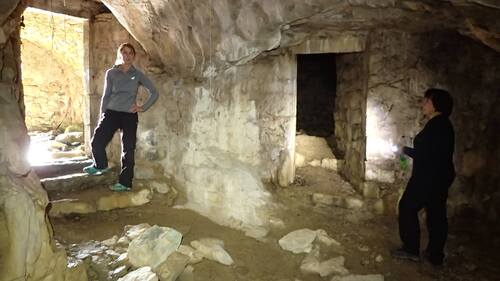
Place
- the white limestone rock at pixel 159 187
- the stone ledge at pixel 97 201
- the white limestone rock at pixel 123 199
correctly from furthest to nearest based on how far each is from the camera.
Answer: the white limestone rock at pixel 159 187 < the white limestone rock at pixel 123 199 < the stone ledge at pixel 97 201

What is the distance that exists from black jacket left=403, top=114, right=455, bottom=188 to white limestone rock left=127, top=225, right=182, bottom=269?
2.13 m

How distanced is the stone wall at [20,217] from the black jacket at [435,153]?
277 centimetres

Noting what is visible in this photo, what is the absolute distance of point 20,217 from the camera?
6.37 feet

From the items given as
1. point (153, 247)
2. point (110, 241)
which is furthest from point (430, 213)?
point (110, 241)

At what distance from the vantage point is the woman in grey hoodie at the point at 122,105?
12.2 feet

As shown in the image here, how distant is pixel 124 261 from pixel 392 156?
2947 mm

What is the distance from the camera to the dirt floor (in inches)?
117

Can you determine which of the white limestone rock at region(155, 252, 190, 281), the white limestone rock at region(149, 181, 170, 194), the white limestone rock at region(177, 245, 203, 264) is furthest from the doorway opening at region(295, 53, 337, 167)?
the white limestone rock at region(155, 252, 190, 281)

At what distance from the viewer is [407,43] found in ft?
12.8

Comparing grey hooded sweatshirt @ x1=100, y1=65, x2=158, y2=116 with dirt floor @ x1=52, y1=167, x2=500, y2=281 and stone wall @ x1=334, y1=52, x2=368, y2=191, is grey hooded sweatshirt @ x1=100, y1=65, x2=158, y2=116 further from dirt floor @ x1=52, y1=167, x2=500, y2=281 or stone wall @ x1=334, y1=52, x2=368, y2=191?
stone wall @ x1=334, y1=52, x2=368, y2=191

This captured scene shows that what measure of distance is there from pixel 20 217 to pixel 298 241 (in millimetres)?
2326

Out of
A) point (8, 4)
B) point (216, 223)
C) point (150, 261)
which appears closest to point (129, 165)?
point (216, 223)

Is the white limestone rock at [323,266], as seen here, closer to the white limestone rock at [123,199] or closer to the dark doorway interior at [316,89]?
the white limestone rock at [123,199]

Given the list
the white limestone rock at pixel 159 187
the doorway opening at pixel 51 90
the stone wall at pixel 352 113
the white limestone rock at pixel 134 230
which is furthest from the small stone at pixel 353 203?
the doorway opening at pixel 51 90
